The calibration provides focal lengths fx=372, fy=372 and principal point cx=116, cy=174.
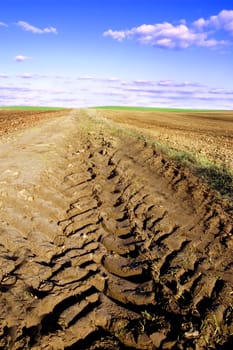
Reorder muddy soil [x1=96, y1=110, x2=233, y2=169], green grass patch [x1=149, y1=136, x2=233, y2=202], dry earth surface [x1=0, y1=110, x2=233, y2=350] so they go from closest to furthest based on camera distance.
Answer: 1. dry earth surface [x1=0, y1=110, x2=233, y2=350]
2. green grass patch [x1=149, y1=136, x2=233, y2=202]
3. muddy soil [x1=96, y1=110, x2=233, y2=169]

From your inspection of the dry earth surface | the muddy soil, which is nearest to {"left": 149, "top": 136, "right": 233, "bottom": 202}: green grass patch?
the dry earth surface

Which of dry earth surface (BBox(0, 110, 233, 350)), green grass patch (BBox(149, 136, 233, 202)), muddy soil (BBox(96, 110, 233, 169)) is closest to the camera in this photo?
dry earth surface (BBox(0, 110, 233, 350))

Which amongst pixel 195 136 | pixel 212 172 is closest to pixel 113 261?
pixel 212 172

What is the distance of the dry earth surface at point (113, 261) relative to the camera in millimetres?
3861

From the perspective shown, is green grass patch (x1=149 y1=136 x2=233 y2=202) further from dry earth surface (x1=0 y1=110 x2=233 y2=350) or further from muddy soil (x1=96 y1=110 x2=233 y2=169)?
muddy soil (x1=96 y1=110 x2=233 y2=169)

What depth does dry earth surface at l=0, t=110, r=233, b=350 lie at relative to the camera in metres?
3.86

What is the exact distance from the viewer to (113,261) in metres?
5.37

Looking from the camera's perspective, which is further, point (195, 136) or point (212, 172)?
point (195, 136)

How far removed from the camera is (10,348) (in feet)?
11.6

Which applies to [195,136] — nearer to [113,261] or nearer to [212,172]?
[212,172]

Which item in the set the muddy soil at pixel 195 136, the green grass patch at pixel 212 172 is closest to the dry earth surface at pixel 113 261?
the green grass patch at pixel 212 172

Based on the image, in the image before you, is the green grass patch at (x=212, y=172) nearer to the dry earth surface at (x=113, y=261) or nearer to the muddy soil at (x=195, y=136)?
the dry earth surface at (x=113, y=261)

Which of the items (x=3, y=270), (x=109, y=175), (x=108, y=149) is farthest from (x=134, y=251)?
(x=108, y=149)

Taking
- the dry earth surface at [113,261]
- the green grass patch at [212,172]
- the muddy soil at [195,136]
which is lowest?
the dry earth surface at [113,261]
